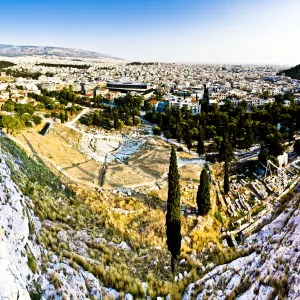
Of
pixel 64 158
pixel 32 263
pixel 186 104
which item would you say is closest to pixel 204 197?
pixel 32 263

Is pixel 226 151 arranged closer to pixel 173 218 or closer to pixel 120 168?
pixel 120 168

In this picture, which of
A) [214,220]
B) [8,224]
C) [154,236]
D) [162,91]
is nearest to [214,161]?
[214,220]

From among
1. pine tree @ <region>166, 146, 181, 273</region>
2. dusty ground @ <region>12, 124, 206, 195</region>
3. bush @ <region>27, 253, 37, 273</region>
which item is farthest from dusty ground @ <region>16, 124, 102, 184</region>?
bush @ <region>27, 253, 37, 273</region>

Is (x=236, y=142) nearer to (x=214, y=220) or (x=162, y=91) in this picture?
(x=214, y=220)

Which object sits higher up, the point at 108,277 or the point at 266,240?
the point at 266,240

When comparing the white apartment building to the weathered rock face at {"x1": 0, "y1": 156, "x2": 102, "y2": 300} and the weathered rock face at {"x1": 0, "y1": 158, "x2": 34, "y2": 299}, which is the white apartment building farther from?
the weathered rock face at {"x1": 0, "y1": 156, "x2": 102, "y2": 300}
